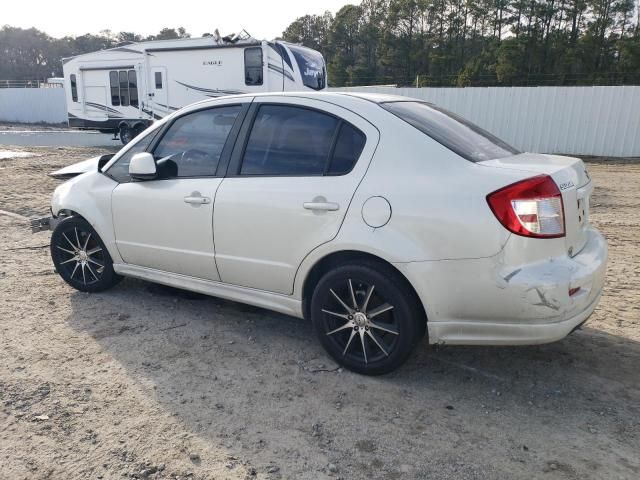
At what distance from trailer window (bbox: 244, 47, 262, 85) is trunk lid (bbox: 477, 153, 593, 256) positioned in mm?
12029

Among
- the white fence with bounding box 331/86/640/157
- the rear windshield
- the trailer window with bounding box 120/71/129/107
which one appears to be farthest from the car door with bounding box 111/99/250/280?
the trailer window with bounding box 120/71/129/107

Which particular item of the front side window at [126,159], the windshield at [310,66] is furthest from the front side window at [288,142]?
the windshield at [310,66]

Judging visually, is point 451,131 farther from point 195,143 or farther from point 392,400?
point 195,143

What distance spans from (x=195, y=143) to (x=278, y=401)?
6.62ft

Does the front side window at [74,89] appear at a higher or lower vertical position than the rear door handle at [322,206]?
higher

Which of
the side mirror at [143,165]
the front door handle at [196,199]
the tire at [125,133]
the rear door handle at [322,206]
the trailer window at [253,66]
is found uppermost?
the trailer window at [253,66]

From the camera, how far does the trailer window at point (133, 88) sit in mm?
17344

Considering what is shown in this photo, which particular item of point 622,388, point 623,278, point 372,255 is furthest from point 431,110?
point 623,278

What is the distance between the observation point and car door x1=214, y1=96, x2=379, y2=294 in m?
3.22

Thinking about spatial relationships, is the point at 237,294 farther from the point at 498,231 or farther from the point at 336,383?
the point at 498,231

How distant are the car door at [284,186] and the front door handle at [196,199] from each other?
112 millimetres

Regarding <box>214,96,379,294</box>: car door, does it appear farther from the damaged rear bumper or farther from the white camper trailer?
the white camper trailer

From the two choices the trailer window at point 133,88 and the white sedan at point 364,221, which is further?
the trailer window at point 133,88

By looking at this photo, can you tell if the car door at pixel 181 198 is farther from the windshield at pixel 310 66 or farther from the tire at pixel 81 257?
the windshield at pixel 310 66
